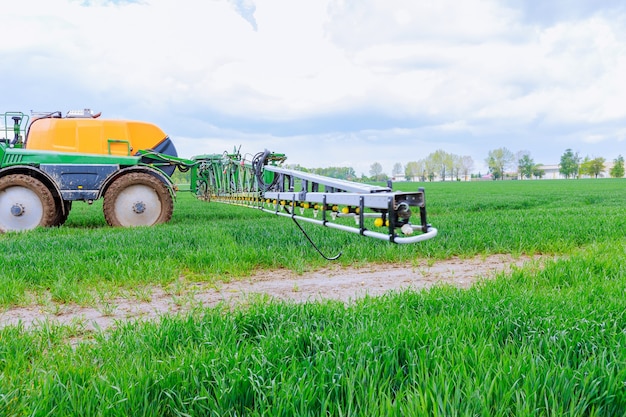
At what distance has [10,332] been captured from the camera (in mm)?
3168

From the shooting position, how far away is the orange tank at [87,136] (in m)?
9.29

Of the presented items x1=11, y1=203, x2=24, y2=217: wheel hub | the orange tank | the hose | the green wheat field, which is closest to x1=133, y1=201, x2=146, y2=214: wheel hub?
the orange tank

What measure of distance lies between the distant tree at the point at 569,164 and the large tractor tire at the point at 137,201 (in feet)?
416

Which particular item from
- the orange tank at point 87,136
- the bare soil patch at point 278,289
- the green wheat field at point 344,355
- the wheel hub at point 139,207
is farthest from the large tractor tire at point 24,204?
the bare soil patch at point 278,289

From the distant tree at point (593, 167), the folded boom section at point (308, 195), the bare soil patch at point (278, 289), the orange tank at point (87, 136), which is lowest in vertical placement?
the bare soil patch at point (278, 289)

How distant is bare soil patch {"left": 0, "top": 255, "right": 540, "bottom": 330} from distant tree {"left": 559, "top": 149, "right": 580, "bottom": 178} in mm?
126066

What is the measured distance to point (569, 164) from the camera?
113875 millimetres

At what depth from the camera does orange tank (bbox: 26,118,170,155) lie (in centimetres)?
929

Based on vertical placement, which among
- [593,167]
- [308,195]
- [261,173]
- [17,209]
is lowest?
[17,209]

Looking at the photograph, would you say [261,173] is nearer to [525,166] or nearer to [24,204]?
[24,204]

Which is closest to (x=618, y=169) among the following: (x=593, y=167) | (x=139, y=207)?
(x=593, y=167)

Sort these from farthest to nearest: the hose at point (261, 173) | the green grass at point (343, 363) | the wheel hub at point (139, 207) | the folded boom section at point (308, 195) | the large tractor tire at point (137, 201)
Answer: the wheel hub at point (139, 207), the large tractor tire at point (137, 201), the hose at point (261, 173), the folded boom section at point (308, 195), the green grass at point (343, 363)

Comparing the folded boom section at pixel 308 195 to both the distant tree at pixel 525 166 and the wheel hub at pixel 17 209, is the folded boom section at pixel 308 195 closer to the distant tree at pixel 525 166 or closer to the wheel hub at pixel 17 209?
the wheel hub at pixel 17 209

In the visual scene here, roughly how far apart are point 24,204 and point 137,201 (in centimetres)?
224
